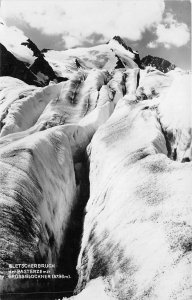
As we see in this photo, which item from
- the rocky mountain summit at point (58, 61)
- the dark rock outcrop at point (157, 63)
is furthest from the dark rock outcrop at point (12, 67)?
the dark rock outcrop at point (157, 63)

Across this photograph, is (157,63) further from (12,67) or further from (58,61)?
(12,67)

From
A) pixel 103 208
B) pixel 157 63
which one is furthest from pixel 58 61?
pixel 103 208

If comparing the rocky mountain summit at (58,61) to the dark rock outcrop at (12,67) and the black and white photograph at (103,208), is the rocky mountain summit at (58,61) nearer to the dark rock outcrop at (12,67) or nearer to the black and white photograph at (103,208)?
the dark rock outcrop at (12,67)

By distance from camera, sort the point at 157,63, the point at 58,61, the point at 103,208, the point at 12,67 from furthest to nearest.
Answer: the point at 157,63
the point at 58,61
the point at 12,67
the point at 103,208

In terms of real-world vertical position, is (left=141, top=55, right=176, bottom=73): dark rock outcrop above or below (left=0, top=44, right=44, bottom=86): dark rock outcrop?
below

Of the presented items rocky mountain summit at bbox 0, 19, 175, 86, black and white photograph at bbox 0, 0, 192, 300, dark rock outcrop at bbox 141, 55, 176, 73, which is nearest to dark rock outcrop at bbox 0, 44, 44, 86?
rocky mountain summit at bbox 0, 19, 175, 86

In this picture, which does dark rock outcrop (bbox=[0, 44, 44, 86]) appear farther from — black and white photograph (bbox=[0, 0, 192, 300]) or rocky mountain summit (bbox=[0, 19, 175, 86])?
black and white photograph (bbox=[0, 0, 192, 300])

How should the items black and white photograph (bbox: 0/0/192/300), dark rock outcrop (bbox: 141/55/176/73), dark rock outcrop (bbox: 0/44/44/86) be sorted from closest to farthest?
black and white photograph (bbox: 0/0/192/300), dark rock outcrop (bbox: 0/44/44/86), dark rock outcrop (bbox: 141/55/176/73)

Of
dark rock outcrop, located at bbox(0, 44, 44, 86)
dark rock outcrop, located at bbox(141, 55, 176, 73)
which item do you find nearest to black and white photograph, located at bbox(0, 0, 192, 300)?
dark rock outcrop, located at bbox(0, 44, 44, 86)

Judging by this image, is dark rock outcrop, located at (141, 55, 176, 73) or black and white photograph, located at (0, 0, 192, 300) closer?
black and white photograph, located at (0, 0, 192, 300)

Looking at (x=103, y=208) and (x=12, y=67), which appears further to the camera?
(x=12, y=67)

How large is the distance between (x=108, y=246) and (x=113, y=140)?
19.4m

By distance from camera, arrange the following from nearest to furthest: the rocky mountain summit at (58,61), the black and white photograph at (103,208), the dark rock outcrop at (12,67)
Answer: the black and white photograph at (103,208), the dark rock outcrop at (12,67), the rocky mountain summit at (58,61)

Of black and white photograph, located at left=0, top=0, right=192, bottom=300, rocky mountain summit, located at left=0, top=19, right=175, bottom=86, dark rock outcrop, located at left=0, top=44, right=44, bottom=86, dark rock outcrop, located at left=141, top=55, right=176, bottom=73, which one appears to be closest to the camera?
black and white photograph, located at left=0, top=0, right=192, bottom=300
